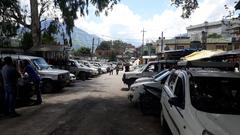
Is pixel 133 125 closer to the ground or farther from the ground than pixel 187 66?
closer to the ground

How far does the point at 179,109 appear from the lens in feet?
24.4

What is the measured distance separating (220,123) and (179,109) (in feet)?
4.42

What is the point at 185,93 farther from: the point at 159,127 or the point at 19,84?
the point at 19,84

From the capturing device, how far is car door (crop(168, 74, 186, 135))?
704 cm

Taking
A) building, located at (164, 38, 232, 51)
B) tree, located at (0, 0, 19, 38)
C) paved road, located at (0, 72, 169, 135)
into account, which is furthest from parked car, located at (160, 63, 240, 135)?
building, located at (164, 38, 232, 51)

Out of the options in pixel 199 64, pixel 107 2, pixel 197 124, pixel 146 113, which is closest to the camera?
pixel 197 124

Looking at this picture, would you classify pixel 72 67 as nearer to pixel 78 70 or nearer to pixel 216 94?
pixel 78 70

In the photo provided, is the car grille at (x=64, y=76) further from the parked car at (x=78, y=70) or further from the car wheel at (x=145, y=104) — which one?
the parked car at (x=78, y=70)

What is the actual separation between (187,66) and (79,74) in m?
27.1

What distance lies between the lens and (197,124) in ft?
20.3

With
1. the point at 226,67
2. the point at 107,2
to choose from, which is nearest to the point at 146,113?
the point at 226,67

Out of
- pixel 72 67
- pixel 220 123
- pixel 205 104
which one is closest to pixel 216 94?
pixel 205 104

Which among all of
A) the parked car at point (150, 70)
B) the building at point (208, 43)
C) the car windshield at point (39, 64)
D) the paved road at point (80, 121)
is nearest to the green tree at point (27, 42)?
the car windshield at point (39, 64)

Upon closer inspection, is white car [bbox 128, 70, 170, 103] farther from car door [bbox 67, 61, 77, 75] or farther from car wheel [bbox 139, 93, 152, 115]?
car door [bbox 67, 61, 77, 75]
